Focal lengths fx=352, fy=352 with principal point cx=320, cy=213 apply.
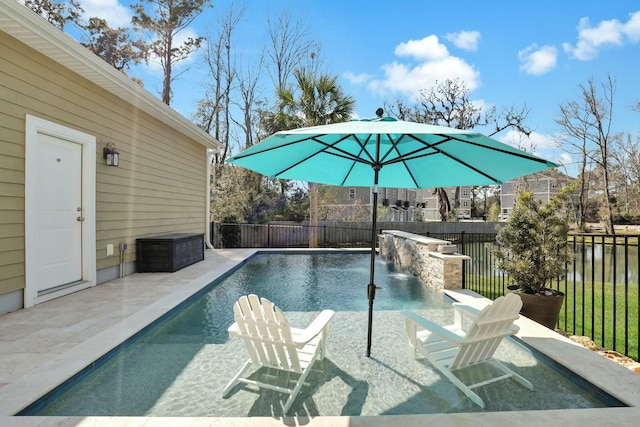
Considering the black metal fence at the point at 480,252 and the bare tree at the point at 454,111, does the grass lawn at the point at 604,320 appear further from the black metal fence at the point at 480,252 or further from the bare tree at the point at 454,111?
the bare tree at the point at 454,111

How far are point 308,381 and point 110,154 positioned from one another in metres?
5.03

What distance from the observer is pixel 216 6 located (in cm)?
1638

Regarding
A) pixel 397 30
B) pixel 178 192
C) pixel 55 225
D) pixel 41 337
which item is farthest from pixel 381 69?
pixel 41 337

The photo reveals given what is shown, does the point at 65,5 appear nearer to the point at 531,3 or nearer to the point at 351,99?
the point at 351,99

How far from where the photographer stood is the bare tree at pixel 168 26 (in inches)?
579

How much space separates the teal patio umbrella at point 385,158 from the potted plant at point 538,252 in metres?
1.16

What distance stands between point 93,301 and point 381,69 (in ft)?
50.0

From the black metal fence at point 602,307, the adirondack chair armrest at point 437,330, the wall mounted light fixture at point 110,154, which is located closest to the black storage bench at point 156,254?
the wall mounted light fixture at point 110,154

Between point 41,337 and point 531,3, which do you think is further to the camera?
point 531,3

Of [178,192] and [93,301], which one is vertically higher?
[178,192]

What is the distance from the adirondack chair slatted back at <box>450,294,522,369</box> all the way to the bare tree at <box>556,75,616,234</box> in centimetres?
2054

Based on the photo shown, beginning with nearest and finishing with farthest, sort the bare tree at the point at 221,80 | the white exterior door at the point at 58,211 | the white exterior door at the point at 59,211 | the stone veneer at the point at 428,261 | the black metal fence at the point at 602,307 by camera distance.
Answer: the black metal fence at the point at 602,307 < the white exterior door at the point at 58,211 < the white exterior door at the point at 59,211 < the stone veneer at the point at 428,261 < the bare tree at the point at 221,80

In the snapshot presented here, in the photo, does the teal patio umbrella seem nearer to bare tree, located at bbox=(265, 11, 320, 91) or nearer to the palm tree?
the palm tree

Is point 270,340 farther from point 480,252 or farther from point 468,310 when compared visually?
point 480,252
